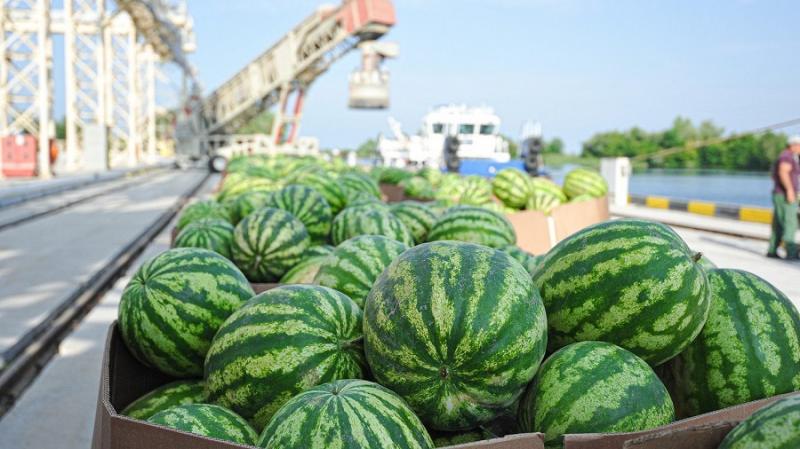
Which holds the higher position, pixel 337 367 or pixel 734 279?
pixel 734 279

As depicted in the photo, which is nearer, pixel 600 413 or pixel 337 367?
pixel 600 413

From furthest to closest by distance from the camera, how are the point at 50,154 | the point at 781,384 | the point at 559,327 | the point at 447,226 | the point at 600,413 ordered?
the point at 50,154
the point at 447,226
the point at 559,327
the point at 781,384
the point at 600,413

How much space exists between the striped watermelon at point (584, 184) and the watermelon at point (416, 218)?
9.34 ft

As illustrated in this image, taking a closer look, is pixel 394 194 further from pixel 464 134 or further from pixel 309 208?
pixel 464 134

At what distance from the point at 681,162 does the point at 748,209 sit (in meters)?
31.2

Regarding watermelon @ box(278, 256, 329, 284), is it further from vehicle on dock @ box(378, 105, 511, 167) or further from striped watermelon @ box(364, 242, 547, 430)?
vehicle on dock @ box(378, 105, 511, 167)

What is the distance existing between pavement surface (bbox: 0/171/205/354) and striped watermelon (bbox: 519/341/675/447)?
3.28 m

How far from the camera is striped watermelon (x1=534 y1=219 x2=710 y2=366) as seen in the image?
1580 mm

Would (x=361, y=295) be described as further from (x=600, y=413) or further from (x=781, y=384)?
(x=781, y=384)

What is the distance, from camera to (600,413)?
141 cm

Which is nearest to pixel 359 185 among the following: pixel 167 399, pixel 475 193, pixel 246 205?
pixel 475 193

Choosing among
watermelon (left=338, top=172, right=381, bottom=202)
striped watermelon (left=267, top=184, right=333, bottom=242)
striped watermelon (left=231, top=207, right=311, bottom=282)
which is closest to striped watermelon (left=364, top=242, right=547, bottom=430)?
striped watermelon (left=231, top=207, right=311, bottom=282)

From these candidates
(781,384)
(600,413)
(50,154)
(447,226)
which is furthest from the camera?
(50,154)

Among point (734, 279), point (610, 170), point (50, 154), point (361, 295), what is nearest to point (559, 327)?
point (734, 279)
